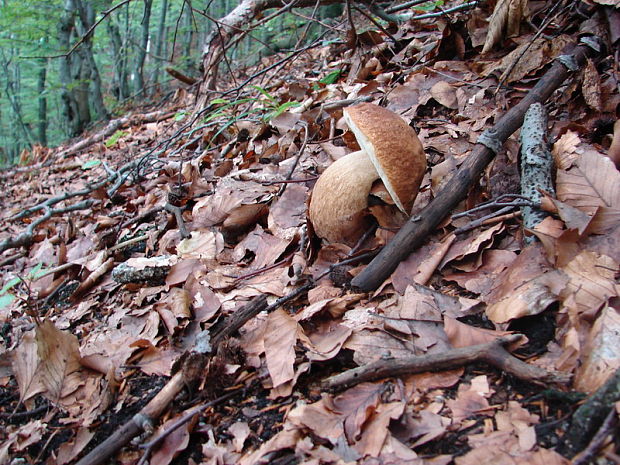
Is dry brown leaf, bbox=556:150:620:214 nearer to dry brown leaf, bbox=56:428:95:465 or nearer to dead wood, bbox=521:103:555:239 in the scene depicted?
dead wood, bbox=521:103:555:239

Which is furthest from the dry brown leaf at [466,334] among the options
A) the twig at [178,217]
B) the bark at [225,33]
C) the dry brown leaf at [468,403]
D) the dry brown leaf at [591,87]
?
the bark at [225,33]

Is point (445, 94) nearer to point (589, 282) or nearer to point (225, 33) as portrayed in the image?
point (589, 282)

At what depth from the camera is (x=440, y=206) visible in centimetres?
192

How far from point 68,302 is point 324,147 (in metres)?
1.99

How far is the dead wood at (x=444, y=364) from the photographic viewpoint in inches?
48.7

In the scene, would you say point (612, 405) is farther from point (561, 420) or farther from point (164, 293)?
point (164, 293)

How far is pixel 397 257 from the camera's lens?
1.85m

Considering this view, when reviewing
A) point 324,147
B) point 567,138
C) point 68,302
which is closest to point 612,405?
point 567,138

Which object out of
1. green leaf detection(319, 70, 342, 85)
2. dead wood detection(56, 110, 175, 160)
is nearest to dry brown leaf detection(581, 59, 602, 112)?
green leaf detection(319, 70, 342, 85)

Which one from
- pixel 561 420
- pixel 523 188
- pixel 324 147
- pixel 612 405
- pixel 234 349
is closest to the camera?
pixel 612 405

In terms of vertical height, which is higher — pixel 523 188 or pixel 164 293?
pixel 523 188

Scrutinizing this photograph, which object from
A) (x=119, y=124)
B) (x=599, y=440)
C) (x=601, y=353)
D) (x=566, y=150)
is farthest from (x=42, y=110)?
(x=599, y=440)

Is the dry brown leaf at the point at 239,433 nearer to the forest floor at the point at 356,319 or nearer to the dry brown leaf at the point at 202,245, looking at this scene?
the forest floor at the point at 356,319

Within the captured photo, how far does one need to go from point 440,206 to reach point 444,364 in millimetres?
810
